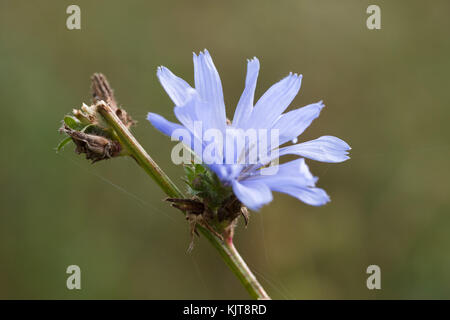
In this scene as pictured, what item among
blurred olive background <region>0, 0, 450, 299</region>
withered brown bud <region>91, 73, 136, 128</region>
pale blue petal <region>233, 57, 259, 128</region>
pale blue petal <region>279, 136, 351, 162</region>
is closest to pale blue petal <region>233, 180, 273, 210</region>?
pale blue petal <region>279, 136, 351, 162</region>

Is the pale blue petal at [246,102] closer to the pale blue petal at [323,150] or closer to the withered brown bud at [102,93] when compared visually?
the pale blue petal at [323,150]

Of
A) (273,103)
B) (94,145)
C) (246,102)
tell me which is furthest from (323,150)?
(94,145)

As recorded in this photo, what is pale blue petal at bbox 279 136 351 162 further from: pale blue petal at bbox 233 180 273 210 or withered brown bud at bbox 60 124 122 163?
withered brown bud at bbox 60 124 122 163

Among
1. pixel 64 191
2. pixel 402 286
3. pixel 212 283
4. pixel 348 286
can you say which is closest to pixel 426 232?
pixel 402 286

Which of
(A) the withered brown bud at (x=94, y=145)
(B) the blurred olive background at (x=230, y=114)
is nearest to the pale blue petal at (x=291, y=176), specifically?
(A) the withered brown bud at (x=94, y=145)

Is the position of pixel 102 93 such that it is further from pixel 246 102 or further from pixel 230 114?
pixel 230 114
